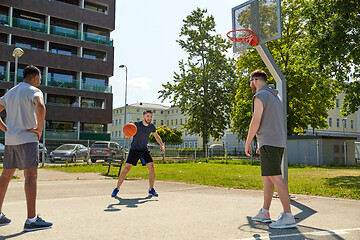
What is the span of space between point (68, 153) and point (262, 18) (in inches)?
719

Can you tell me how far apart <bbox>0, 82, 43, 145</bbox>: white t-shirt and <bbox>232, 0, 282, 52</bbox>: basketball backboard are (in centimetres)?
516

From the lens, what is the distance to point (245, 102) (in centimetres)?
3328

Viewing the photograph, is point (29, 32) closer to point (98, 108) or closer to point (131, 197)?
point (98, 108)

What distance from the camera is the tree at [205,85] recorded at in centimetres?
3594

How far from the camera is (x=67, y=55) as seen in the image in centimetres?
4047

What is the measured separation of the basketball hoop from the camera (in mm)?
7918

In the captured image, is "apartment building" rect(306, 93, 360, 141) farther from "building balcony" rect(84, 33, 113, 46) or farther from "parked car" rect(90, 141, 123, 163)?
"parked car" rect(90, 141, 123, 163)

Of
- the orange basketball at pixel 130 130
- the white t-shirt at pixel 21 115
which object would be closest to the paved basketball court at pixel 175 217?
the white t-shirt at pixel 21 115

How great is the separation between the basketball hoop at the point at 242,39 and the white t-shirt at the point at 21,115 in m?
5.12

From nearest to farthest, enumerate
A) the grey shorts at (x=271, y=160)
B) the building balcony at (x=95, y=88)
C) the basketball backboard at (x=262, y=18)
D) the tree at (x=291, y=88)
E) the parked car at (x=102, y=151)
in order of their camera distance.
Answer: the grey shorts at (x=271, y=160) → the basketball backboard at (x=262, y=18) → the parked car at (x=102, y=151) → the tree at (x=291, y=88) → the building balcony at (x=95, y=88)

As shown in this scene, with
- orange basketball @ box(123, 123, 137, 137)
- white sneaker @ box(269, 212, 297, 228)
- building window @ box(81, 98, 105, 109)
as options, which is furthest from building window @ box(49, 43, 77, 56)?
white sneaker @ box(269, 212, 297, 228)

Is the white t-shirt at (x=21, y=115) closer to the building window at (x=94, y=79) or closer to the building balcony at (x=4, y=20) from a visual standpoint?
the building balcony at (x=4, y=20)

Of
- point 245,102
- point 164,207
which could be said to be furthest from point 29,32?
point 164,207

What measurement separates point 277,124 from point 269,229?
1463mm
